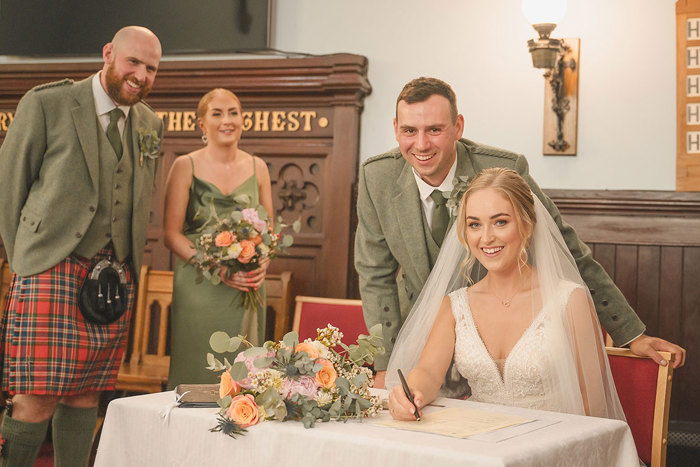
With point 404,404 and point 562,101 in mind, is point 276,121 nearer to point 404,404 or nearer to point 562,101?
point 562,101

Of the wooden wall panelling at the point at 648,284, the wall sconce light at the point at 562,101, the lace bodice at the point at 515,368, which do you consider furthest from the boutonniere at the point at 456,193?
the wooden wall panelling at the point at 648,284

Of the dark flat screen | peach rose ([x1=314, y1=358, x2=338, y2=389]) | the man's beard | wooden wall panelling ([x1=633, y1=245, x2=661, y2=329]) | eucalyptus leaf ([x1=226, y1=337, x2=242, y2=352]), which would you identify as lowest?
peach rose ([x1=314, y1=358, x2=338, y2=389])

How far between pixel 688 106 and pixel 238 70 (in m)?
2.64

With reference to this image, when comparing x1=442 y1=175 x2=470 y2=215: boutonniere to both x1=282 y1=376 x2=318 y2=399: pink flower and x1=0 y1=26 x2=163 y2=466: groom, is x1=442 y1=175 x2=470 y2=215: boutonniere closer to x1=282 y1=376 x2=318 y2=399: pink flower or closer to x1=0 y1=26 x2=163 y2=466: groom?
x1=282 y1=376 x2=318 y2=399: pink flower

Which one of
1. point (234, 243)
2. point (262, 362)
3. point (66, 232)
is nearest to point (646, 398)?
point (262, 362)

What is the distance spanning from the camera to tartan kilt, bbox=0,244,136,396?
11.4 feet

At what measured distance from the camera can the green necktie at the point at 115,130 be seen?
3670 millimetres

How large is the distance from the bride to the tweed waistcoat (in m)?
1.44

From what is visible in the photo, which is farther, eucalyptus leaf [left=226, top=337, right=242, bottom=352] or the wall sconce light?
the wall sconce light

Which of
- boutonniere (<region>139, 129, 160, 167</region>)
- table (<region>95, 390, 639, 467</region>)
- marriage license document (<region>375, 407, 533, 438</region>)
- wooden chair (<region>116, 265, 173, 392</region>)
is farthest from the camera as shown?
wooden chair (<region>116, 265, 173, 392</region>)

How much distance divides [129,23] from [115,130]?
2193mm

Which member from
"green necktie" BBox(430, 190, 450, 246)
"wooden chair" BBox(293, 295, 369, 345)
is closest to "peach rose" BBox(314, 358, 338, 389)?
"green necktie" BBox(430, 190, 450, 246)

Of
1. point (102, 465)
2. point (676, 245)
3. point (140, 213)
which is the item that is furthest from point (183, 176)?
point (676, 245)

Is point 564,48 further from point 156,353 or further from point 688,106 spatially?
point 156,353
